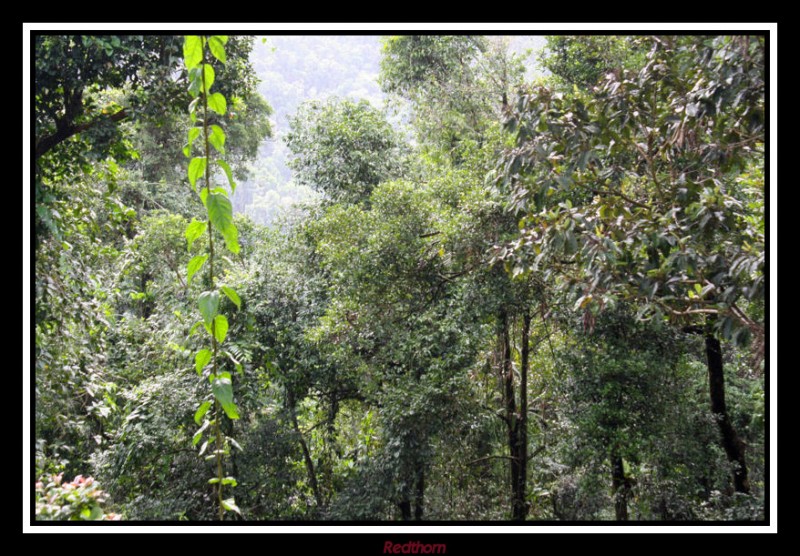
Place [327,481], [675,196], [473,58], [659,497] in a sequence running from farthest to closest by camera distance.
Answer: [473,58] → [327,481] → [659,497] → [675,196]

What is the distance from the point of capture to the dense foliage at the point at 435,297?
2518 mm

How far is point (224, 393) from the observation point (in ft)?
3.44

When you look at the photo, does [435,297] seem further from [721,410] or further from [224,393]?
[224,393]

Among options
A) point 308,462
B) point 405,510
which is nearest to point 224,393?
point 405,510

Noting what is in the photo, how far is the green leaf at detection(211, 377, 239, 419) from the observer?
3.37 ft

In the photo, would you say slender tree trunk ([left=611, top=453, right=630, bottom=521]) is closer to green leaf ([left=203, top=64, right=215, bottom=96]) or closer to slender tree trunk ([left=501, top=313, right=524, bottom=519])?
slender tree trunk ([left=501, top=313, right=524, bottom=519])

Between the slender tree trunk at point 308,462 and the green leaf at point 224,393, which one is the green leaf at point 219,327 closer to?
the green leaf at point 224,393

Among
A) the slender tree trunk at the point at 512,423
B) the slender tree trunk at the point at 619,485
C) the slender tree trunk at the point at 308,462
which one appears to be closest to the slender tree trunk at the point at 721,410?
the slender tree trunk at the point at 619,485

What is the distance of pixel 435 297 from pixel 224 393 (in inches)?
141
